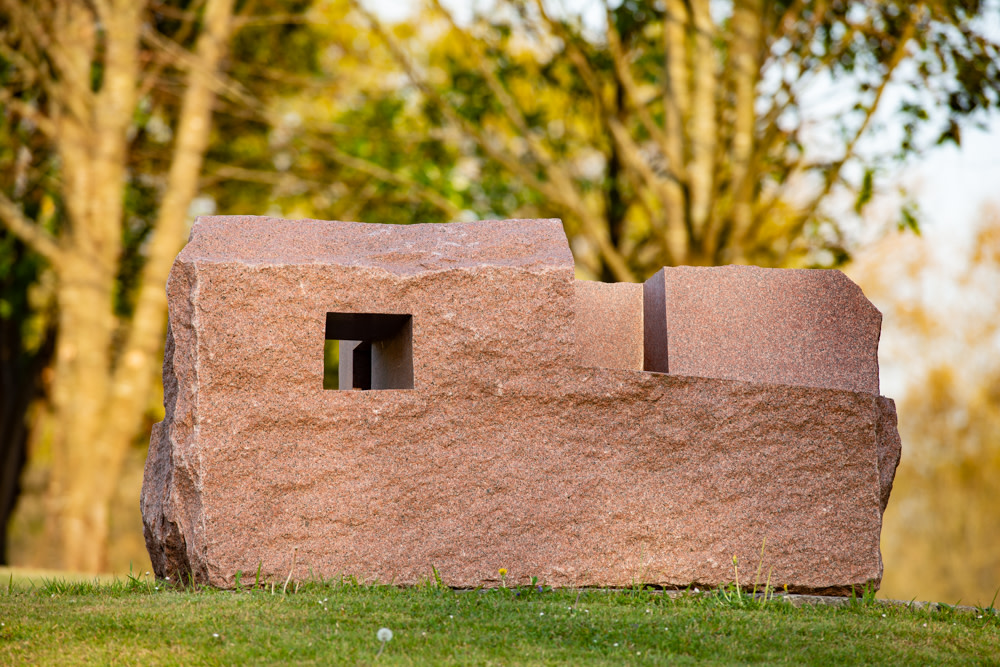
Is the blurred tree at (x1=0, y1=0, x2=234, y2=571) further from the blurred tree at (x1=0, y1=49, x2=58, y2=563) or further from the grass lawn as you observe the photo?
the grass lawn

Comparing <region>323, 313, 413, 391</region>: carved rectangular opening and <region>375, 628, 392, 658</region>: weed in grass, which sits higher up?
<region>323, 313, 413, 391</region>: carved rectangular opening

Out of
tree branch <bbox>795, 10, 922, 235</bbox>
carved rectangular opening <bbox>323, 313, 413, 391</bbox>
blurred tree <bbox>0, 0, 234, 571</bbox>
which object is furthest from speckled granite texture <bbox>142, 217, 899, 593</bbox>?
blurred tree <bbox>0, 0, 234, 571</bbox>

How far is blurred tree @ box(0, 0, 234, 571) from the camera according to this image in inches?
385

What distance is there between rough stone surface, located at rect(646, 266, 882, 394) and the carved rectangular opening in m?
1.38

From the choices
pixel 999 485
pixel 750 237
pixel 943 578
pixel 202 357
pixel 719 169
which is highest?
pixel 719 169

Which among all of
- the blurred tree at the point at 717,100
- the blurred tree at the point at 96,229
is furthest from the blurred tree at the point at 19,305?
the blurred tree at the point at 717,100

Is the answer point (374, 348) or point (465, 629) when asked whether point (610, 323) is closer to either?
point (374, 348)

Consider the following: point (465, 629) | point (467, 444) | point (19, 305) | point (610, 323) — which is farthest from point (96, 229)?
point (465, 629)

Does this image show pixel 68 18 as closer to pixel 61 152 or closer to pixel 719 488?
pixel 61 152

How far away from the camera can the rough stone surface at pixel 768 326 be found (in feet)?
17.3

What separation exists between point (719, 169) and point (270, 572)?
20.9 ft

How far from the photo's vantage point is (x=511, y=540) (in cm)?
476

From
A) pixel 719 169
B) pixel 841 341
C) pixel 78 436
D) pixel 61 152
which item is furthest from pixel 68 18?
pixel 841 341

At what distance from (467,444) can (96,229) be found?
266 inches
